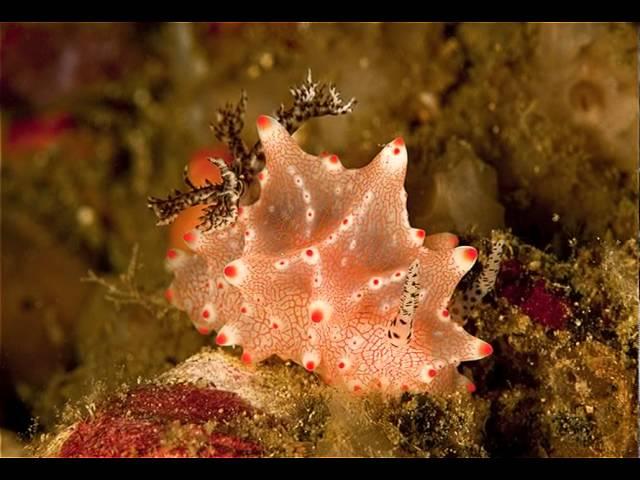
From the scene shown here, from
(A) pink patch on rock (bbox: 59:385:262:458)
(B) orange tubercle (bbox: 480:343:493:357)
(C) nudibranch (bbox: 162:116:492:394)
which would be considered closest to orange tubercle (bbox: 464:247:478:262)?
(C) nudibranch (bbox: 162:116:492:394)

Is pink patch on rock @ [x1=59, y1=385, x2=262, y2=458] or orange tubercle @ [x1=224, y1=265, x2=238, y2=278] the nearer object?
pink patch on rock @ [x1=59, y1=385, x2=262, y2=458]

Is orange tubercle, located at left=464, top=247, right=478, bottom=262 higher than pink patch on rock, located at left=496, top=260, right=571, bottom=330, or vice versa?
orange tubercle, located at left=464, top=247, right=478, bottom=262

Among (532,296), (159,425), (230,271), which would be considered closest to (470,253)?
(532,296)

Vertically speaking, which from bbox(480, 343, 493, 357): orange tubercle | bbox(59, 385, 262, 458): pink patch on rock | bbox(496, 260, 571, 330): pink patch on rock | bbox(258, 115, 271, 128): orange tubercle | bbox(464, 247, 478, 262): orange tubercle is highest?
bbox(258, 115, 271, 128): orange tubercle

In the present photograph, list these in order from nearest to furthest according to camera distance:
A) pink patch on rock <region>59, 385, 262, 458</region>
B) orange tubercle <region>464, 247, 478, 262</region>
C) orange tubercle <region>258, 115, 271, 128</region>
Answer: pink patch on rock <region>59, 385, 262, 458</region> < orange tubercle <region>464, 247, 478, 262</region> < orange tubercle <region>258, 115, 271, 128</region>

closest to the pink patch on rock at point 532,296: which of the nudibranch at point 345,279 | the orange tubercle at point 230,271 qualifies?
the nudibranch at point 345,279

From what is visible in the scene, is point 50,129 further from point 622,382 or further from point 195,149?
point 622,382

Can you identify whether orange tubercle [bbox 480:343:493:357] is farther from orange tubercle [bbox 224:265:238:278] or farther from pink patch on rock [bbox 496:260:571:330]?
orange tubercle [bbox 224:265:238:278]
